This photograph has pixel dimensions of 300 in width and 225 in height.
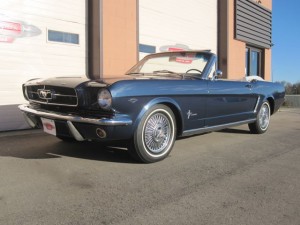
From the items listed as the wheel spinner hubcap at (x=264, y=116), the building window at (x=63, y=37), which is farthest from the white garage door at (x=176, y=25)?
the wheel spinner hubcap at (x=264, y=116)

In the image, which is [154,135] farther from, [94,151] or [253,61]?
[253,61]

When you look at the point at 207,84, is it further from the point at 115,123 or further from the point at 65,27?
the point at 65,27

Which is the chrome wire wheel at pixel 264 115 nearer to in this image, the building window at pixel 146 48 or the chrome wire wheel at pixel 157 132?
the chrome wire wheel at pixel 157 132

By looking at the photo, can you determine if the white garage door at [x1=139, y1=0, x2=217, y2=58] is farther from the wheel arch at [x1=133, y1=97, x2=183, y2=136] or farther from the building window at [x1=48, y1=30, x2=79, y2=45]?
the wheel arch at [x1=133, y1=97, x2=183, y2=136]

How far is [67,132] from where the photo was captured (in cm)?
418

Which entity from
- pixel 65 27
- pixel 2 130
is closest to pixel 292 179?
pixel 2 130

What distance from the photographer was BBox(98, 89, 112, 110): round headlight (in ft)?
13.0

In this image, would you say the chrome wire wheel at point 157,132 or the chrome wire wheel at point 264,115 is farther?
the chrome wire wheel at point 264,115

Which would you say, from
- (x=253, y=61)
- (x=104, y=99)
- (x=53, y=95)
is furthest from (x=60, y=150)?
(x=253, y=61)

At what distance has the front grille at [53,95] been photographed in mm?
4203

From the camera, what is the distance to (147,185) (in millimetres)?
3602

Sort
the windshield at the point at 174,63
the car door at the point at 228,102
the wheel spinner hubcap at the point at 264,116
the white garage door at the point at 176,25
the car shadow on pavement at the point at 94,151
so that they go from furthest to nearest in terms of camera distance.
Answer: the white garage door at the point at 176,25
the wheel spinner hubcap at the point at 264,116
the windshield at the point at 174,63
the car door at the point at 228,102
the car shadow on pavement at the point at 94,151

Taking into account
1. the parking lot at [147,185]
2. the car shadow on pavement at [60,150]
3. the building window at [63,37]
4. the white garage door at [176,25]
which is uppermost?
the white garage door at [176,25]

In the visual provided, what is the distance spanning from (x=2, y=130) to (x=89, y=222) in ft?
17.3
